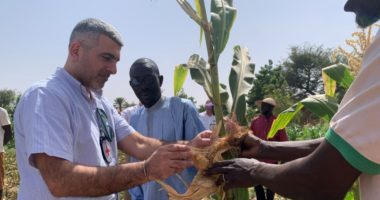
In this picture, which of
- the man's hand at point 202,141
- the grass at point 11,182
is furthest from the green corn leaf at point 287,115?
the grass at point 11,182

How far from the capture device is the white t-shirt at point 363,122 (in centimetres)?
100

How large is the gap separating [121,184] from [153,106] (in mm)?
1467

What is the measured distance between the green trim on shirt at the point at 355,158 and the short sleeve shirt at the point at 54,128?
4.05ft

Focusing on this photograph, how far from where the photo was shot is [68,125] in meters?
1.91

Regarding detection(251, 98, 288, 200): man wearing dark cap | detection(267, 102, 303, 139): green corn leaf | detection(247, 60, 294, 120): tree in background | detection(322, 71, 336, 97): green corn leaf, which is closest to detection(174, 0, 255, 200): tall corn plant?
detection(267, 102, 303, 139): green corn leaf

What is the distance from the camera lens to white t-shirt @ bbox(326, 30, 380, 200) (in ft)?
3.27

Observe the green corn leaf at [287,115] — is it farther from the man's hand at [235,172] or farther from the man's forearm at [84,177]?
the man's forearm at [84,177]

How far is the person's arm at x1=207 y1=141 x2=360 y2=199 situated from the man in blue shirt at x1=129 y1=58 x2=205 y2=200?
1450 millimetres

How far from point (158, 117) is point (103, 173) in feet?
4.48

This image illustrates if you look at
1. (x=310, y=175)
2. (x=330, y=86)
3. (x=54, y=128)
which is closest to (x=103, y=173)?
(x=54, y=128)

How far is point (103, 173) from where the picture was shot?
183cm

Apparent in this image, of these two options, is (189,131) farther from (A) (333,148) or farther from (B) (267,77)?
(B) (267,77)

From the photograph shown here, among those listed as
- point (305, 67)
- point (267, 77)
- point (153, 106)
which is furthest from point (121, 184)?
point (305, 67)

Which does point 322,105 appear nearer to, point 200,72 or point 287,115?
point 287,115
